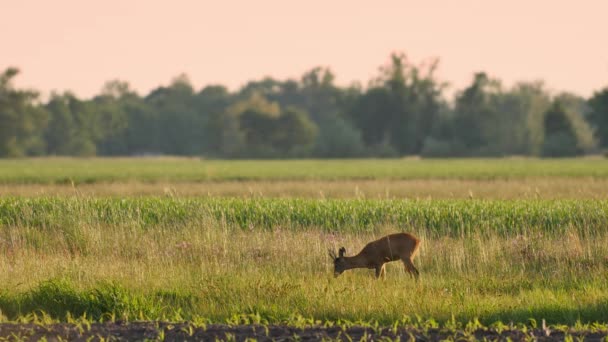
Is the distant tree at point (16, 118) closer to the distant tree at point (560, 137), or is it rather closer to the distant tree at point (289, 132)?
the distant tree at point (289, 132)

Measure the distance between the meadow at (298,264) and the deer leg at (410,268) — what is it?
26 centimetres

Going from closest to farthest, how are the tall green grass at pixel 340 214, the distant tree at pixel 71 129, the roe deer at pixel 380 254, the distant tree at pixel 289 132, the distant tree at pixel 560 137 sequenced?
1. the roe deer at pixel 380 254
2. the tall green grass at pixel 340 214
3. the distant tree at pixel 560 137
4. the distant tree at pixel 289 132
5. the distant tree at pixel 71 129

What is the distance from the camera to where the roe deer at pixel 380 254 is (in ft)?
51.2

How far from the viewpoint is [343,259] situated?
614 inches

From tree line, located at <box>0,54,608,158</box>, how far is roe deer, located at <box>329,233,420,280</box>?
99.8m

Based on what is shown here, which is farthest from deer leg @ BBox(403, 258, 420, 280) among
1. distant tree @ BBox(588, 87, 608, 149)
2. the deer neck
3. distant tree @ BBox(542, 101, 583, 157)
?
distant tree @ BBox(542, 101, 583, 157)

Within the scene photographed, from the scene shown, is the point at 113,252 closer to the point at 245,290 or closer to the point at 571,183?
the point at 245,290

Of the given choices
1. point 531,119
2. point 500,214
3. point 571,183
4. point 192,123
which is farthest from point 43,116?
point 500,214

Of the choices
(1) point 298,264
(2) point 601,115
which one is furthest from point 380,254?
(2) point 601,115

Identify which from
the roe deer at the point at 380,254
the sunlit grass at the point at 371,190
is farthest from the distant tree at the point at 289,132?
the roe deer at the point at 380,254

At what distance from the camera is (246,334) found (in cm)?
1032

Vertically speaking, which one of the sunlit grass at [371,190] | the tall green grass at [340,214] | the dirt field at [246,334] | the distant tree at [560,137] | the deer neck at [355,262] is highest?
the distant tree at [560,137]

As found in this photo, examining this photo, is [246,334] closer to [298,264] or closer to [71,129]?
[298,264]

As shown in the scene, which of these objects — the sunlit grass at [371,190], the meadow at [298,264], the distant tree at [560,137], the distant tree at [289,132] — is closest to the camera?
the meadow at [298,264]
